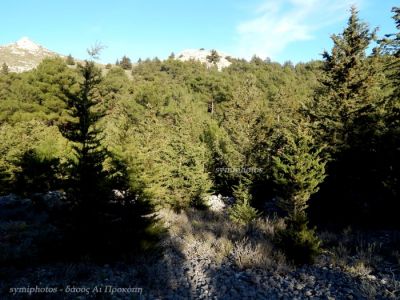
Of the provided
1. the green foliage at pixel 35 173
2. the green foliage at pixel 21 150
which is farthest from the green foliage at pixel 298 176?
the green foliage at pixel 35 173

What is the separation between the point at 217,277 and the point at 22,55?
149 metres

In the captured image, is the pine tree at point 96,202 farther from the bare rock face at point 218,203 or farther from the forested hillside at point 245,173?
the bare rock face at point 218,203

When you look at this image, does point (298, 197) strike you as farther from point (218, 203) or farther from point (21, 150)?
point (21, 150)

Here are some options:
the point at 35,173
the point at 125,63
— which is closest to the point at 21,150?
the point at 35,173

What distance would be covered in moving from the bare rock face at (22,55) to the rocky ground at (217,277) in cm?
10766

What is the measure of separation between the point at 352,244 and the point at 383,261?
1.84 metres

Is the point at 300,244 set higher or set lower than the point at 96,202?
lower

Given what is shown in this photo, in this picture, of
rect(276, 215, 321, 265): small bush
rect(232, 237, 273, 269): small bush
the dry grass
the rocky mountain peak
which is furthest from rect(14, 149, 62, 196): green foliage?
the rocky mountain peak

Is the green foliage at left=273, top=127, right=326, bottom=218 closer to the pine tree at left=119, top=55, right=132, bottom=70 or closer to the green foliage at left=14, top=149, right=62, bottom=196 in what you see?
the green foliage at left=14, top=149, right=62, bottom=196

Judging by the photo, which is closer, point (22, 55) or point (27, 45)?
point (22, 55)

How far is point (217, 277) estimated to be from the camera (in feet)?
27.8

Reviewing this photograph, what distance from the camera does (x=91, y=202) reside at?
9.59 metres

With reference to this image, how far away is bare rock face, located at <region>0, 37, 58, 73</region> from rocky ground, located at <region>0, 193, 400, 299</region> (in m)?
108

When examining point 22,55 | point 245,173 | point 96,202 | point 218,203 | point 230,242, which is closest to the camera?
point 96,202
